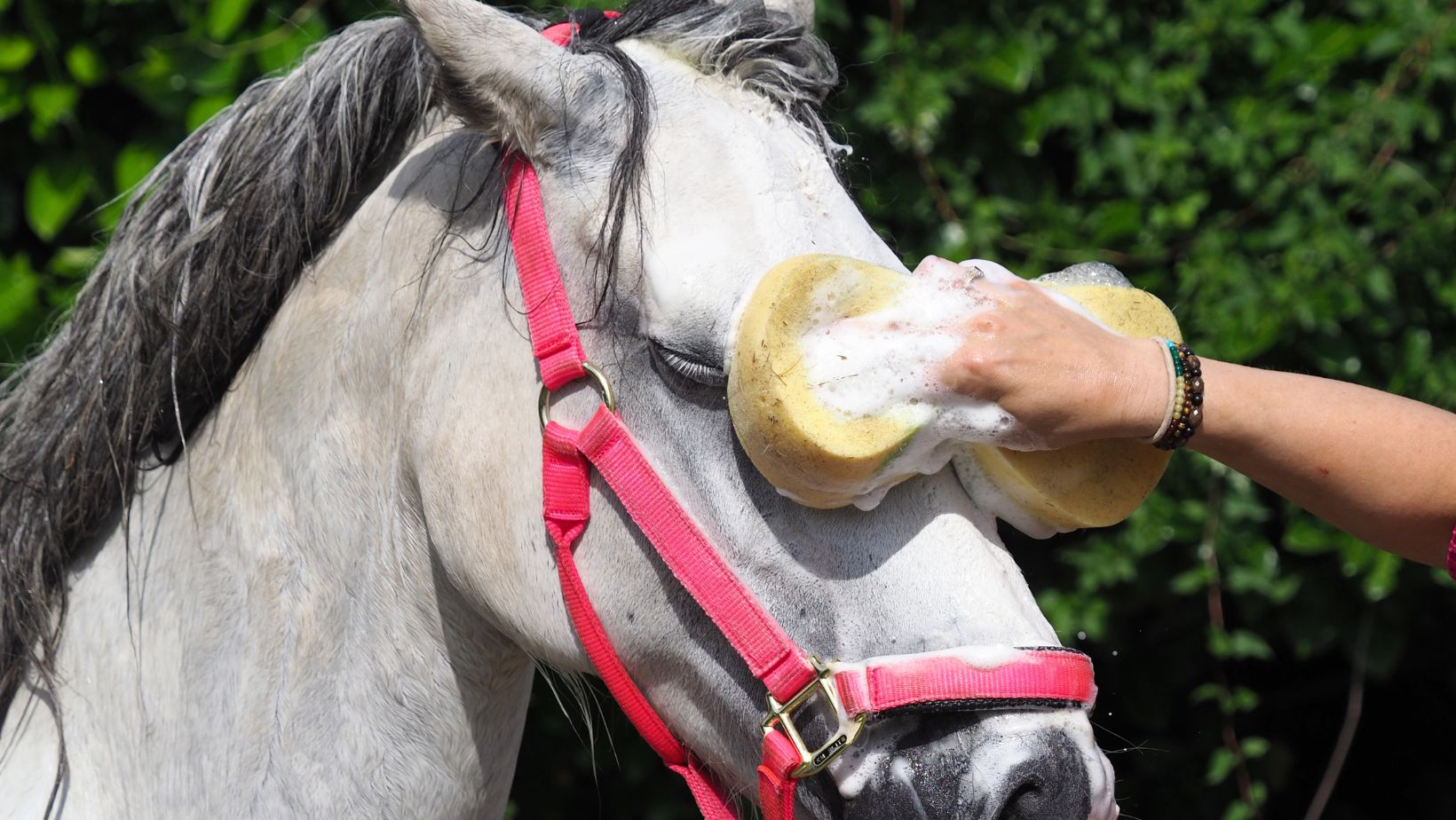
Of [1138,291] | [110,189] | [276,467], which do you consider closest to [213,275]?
[276,467]

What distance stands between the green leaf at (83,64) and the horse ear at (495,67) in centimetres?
156

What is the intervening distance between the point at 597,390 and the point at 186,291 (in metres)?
0.53

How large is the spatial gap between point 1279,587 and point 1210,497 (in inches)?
10.5

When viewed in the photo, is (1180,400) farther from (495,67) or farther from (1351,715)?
(1351,715)

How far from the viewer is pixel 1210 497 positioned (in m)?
2.82

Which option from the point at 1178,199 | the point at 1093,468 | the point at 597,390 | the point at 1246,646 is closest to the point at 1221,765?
the point at 1246,646

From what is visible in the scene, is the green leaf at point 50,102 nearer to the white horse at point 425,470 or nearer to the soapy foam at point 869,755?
the white horse at point 425,470

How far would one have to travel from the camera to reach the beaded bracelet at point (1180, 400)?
116 centimetres

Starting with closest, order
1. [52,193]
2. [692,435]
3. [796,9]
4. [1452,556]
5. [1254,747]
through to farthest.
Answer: [692,435] → [1452,556] → [796,9] → [52,193] → [1254,747]

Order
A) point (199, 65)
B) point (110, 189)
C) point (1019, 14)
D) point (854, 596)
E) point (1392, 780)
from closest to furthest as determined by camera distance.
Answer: point (854, 596) → point (199, 65) → point (110, 189) → point (1019, 14) → point (1392, 780)

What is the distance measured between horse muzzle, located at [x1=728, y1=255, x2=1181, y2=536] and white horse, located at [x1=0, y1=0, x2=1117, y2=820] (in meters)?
0.05

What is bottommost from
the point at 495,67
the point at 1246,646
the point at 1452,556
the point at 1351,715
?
the point at 1351,715

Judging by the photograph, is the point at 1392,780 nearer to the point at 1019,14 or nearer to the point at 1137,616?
the point at 1137,616

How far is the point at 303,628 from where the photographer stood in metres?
1.36
